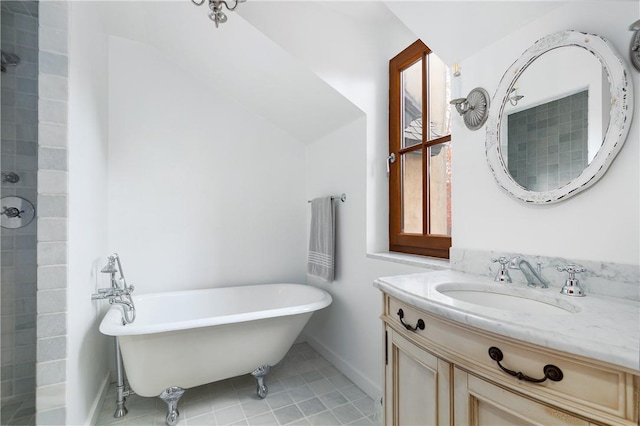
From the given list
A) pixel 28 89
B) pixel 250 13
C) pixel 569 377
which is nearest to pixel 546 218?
pixel 569 377

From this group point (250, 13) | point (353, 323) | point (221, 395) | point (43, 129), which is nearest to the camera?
point (43, 129)

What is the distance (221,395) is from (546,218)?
6.84ft

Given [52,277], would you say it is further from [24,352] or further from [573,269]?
[573,269]

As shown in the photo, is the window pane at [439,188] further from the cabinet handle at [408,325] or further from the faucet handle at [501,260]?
the cabinet handle at [408,325]

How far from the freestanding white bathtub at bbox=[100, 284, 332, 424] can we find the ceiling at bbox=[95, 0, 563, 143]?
148cm

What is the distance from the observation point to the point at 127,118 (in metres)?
2.28

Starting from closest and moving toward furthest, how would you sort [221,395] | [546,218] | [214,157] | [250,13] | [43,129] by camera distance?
[546,218]
[43,129]
[250,13]
[221,395]
[214,157]

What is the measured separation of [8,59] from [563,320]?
246 cm

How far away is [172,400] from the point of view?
1.70 metres

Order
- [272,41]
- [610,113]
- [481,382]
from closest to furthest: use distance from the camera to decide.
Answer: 1. [481,382]
2. [610,113]
3. [272,41]

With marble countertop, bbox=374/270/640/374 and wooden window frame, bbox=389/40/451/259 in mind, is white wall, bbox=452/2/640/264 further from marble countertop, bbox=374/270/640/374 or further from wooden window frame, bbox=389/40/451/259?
wooden window frame, bbox=389/40/451/259

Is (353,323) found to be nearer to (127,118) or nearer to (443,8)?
(443,8)

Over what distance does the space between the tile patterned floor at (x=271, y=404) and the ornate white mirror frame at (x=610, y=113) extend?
4.87 ft

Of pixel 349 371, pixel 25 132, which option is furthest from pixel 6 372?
pixel 349 371
